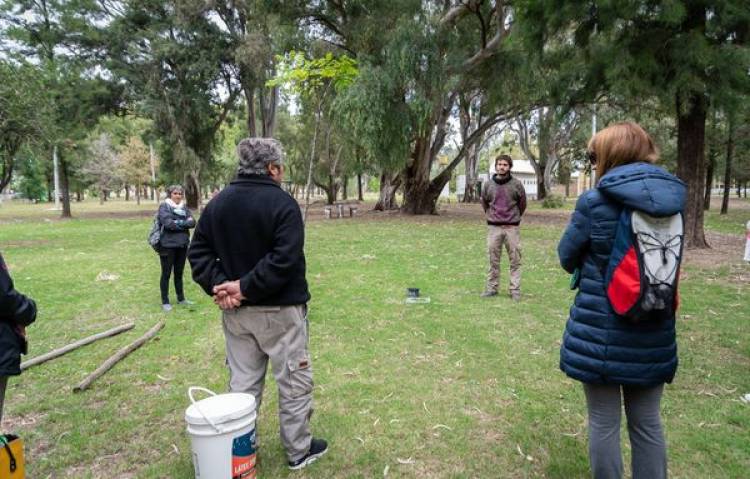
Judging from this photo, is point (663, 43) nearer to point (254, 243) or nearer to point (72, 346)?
point (254, 243)

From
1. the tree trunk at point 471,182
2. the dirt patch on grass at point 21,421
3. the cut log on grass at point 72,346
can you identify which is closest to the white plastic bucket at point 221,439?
the dirt patch on grass at point 21,421

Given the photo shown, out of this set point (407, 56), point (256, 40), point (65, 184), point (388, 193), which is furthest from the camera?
point (388, 193)

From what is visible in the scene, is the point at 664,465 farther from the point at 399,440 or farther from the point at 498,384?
the point at 498,384

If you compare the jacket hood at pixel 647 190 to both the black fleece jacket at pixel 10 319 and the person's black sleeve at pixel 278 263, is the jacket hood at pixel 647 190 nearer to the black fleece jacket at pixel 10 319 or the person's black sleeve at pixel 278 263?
the person's black sleeve at pixel 278 263

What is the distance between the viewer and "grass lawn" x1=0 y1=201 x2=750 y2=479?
3.22 metres

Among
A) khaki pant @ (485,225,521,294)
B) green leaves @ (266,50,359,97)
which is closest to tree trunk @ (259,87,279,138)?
green leaves @ (266,50,359,97)

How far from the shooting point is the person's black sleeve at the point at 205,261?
9.66 feet

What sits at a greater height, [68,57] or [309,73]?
[68,57]

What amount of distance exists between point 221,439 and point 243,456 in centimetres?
16

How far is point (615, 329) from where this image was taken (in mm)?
2295

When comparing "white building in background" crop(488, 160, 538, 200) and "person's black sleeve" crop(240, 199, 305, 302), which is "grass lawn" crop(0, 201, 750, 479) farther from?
"white building in background" crop(488, 160, 538, 200)

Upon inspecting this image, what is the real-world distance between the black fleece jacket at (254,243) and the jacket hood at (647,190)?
1603 millimetres

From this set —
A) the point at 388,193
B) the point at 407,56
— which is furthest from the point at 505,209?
the point at 388,193

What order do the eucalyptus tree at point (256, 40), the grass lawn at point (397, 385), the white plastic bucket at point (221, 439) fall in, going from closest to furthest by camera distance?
1. the white plastic bucket at point (221, 439)
2. the grass lawn at point (397, 385)
3. the eucalyptus tree at point (256, 40)
